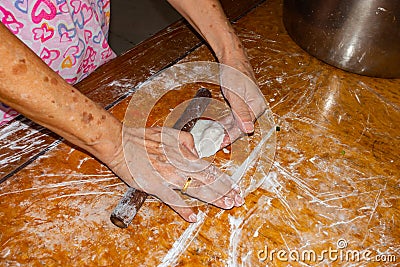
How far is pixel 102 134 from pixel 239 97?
0.43 m

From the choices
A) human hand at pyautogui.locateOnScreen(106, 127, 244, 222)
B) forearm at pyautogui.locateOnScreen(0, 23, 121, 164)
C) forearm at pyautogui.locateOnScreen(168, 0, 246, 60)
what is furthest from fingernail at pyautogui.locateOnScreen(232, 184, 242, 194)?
forearm at pyautogui.locateOnScreen(168, 0, 246, 60)

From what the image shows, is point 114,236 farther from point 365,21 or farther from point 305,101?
point 365,21

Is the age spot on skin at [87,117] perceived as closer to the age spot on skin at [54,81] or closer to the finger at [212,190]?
the age spot on skin at [54,81]

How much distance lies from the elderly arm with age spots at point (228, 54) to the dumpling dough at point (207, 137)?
0.13 ft

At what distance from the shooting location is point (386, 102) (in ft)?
4.28

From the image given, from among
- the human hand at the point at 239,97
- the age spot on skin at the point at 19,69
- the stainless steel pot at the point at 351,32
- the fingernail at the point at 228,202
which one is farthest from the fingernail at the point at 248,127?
the age spot on skin at the point at 19,69

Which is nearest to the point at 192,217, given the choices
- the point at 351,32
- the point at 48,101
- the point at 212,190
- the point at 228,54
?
the point at 212,190

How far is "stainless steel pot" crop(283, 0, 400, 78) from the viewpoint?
1175mm

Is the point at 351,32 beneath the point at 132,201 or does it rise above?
above

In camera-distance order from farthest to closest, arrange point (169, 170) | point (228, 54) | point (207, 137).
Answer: point (228, 54)
point (207, 137)
point (169, 170)

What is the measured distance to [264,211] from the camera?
972 mm

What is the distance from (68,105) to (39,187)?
0.27 meters

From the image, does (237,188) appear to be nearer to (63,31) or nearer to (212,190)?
(212,190)

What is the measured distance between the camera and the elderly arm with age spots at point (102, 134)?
2.33 feet
